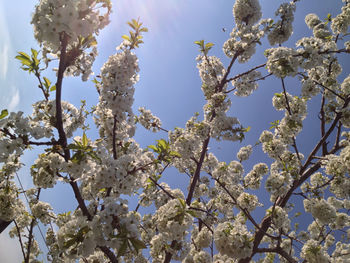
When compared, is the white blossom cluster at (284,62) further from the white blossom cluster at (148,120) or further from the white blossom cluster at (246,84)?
the white blossom cluster at (148,120)

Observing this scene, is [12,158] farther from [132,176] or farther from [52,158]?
[132,176]

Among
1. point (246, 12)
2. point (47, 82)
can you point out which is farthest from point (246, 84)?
point (47, 82)

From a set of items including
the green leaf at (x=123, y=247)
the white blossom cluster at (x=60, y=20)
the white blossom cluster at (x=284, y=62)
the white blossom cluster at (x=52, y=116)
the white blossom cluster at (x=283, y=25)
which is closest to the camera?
the green leaf at (x=123, y=247)

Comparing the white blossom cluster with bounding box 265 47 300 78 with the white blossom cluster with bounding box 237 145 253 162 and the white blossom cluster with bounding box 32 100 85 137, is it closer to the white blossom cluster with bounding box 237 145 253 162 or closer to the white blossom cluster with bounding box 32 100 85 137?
the white blossom cluster with bounding box 32 100 85 137

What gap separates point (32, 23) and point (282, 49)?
17.6ft

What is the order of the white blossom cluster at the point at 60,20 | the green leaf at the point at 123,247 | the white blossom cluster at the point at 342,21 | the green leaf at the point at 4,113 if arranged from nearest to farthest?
the green leaf at the point at 123,247 → the white blossom cluster at the point at 60,20 → the green leaf at the point at 4,113 → the white blossom cluster at the point at 342,21

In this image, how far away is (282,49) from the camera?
584 centimetres

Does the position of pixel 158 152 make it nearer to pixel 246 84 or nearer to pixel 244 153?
pixel 246 84

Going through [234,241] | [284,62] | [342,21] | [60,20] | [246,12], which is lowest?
A: [234,241]

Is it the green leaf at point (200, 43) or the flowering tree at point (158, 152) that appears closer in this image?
the flowering tree at point (158, 152)

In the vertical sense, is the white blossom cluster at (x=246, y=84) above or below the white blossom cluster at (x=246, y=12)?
below

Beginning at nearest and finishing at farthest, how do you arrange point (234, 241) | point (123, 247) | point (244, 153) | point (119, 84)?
point (123, 247), point (119, 84), point (234, 241), point (244, 153)

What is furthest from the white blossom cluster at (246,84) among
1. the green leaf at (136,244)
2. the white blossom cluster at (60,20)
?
the green leaf at (136,244)

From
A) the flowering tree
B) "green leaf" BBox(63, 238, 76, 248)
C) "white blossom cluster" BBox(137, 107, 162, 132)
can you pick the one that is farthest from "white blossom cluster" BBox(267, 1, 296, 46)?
"green leaf" BBox(63, 238, 76, 248)
